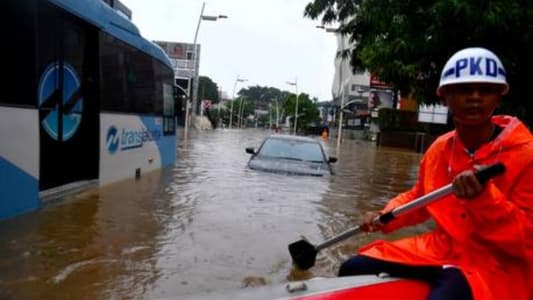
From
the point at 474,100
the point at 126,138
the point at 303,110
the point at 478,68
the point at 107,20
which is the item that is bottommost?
the point at 303,110

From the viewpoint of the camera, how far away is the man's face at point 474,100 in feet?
8.48

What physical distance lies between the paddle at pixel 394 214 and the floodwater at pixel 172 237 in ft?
3.46

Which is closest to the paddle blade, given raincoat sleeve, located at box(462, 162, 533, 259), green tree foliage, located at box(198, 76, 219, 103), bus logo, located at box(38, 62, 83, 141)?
raincoat sleeve, located at box(462, 162, 533, 259)

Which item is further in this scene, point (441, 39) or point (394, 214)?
point (441, 39)

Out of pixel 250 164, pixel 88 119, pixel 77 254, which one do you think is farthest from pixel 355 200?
pixel 77 254

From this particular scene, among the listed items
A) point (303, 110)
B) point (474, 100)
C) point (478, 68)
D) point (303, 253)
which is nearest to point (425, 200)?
point (474, 100)

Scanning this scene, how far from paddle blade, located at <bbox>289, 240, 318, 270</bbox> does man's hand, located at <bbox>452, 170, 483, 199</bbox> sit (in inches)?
67.5

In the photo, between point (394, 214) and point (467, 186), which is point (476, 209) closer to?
point (467, 186)

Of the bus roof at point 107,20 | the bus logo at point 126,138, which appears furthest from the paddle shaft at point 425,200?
the bus logo at point 126,138

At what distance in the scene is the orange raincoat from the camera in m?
2.37

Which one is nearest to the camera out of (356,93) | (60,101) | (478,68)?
(478,68)

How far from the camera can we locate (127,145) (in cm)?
1134

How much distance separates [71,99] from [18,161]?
2173mm

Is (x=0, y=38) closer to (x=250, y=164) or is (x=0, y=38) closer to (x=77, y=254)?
(x=77, y=254)
